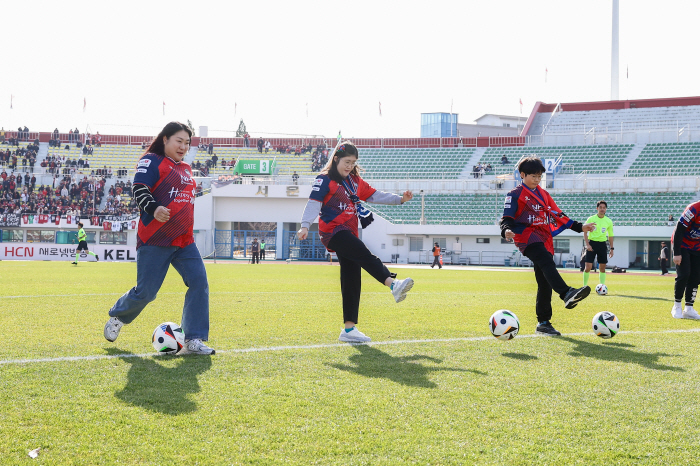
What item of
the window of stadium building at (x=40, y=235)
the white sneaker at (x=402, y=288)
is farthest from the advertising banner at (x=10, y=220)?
the white sneaker at (x=402, y=288)

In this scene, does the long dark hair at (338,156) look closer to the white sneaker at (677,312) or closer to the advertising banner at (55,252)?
the white sneaker at (677,312)

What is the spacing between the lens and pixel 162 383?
14.0ft

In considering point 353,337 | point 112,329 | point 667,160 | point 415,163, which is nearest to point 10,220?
point 415,163

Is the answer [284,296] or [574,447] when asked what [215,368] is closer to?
[574,447]

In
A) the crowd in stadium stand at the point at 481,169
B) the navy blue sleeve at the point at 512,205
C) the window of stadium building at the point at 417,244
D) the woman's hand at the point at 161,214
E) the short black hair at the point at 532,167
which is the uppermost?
the crowd in stadium stand at the point at 481,169

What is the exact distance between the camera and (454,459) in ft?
9.39

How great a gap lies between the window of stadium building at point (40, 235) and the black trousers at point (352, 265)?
41.7m

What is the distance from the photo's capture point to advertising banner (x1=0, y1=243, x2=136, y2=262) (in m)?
37.6

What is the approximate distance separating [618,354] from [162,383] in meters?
3.88

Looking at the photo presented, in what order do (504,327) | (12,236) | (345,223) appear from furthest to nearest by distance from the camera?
(12,236) → (345,223) → (504,327)

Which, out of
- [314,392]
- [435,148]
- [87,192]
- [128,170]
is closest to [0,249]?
[87,192]

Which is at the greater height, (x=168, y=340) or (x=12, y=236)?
(x=12, y=236)

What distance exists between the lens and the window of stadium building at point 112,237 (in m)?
43.5

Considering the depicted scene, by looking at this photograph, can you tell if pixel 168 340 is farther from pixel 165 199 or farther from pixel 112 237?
pixel 112 237
